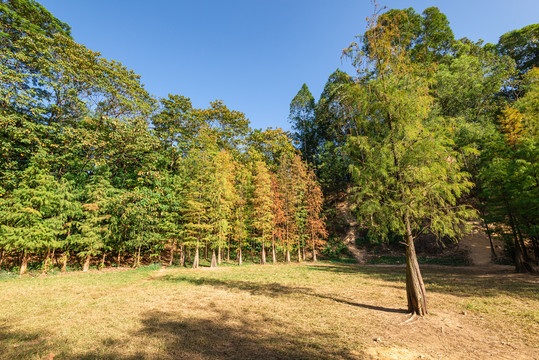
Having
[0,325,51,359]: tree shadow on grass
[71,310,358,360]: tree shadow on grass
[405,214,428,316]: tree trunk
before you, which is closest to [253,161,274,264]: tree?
[71,310,358,360]: tree shadow on grass

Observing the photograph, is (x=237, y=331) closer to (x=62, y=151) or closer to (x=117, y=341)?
(x=117, y=341)

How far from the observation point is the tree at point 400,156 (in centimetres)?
759

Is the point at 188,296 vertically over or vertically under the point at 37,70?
under

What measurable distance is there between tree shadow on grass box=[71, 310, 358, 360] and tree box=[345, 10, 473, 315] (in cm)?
461

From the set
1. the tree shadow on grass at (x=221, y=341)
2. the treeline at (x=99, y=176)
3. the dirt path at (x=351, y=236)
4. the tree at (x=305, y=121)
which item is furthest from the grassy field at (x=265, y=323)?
the tree at (x=305, y=121)

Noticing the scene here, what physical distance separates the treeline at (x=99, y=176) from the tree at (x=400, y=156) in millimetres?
15570

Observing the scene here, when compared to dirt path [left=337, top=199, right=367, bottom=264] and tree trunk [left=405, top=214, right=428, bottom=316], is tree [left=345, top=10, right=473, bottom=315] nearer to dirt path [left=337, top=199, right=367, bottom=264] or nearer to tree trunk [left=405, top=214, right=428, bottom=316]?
tree trunk [left=405, top=214, right=428, bottom=316]

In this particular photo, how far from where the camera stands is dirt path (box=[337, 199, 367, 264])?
29.0 m

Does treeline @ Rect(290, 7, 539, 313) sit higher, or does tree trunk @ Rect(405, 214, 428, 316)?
treeline @ Rect(290, 7, 539, 313)

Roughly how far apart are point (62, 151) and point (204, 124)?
16.4 m

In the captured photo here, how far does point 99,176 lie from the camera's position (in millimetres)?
19609

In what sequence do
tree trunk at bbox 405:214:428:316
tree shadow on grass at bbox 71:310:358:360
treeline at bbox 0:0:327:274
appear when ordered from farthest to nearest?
treeline at bbox 0:0:327:274 → tree trunk at bbox 405:214:428:316 → tree shadow on grass at bbox 71:310:358:360

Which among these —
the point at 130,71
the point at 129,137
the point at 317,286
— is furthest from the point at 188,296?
the point at 130,71

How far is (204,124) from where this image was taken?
31.8 metres
